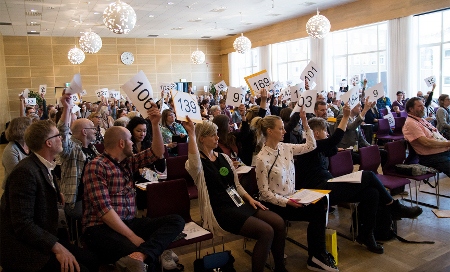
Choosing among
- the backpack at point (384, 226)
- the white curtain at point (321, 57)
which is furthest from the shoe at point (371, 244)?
the white curtain at point (321, 57)

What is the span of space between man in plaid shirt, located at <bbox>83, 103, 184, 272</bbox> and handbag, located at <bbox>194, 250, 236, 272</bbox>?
446mm

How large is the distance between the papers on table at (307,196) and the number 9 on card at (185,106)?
1.14m

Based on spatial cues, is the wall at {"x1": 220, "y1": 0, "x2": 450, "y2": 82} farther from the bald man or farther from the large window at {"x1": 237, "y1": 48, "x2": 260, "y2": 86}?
the bald man

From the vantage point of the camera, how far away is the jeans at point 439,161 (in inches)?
189

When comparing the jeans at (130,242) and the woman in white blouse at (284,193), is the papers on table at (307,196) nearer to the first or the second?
the woman in white blouse at (284,193)

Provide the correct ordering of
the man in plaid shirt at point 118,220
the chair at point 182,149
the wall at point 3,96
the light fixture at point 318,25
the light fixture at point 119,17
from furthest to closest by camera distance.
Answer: the wall at point 3,96, the light fixture at point 318,25, the light fixture at point 119,17, the chair at point 182,149, the man in plaid shirt at point 118,220

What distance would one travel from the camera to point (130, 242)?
2541mm

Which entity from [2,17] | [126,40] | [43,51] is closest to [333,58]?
[126,40]

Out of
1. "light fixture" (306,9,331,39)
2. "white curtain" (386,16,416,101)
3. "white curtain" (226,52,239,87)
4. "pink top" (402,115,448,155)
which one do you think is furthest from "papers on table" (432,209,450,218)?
"white curtain" (226,52,239,87)

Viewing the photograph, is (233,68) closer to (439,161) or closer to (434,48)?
(434,48)

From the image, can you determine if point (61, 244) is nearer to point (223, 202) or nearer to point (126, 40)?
point (223, 202)

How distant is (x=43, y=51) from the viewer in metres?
18.1

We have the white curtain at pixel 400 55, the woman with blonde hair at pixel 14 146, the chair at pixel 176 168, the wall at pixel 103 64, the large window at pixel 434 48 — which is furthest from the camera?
the wall at pixel 103 64

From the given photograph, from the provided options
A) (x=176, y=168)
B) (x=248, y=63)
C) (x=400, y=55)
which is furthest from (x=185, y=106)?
(x=248, y=63)
